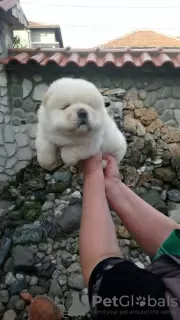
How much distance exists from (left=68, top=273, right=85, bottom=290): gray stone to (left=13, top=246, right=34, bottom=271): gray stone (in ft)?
1.19

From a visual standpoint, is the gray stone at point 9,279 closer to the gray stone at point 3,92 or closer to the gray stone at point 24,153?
the gray stone at point 24,153

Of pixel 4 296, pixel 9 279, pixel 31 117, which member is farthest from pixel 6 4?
pixel 4 296

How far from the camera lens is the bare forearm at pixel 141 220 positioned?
3.48 feet

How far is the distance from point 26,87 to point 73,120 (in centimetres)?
299

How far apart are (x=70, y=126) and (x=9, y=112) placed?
3.01 metres

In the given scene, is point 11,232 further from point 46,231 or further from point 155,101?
point 155,101

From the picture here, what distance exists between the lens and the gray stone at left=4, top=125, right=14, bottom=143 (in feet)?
13.0

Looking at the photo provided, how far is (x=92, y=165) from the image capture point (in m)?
1.09

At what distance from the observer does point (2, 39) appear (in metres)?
3.78

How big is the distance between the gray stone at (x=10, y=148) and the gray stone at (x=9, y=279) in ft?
5.71

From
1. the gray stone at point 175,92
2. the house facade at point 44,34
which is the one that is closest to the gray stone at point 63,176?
the gray stone at point 175,92

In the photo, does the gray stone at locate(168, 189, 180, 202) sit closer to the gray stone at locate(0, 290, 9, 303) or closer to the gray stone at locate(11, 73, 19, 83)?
the gray stone at locate(0, 290, 9, 303)

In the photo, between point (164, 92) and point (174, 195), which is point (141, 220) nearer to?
point (174, 195)

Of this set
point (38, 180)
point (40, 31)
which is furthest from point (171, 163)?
point (40, 31)
